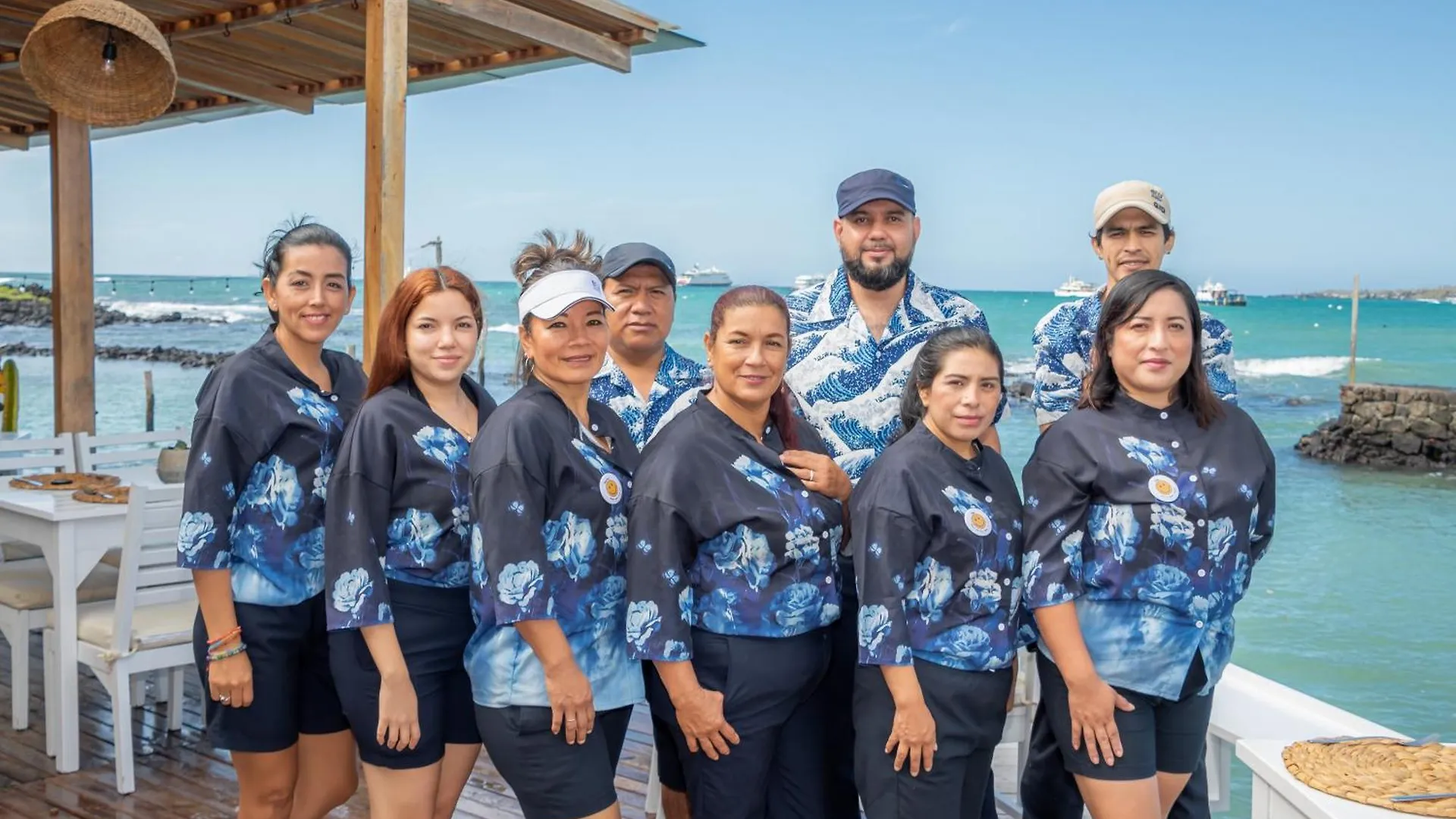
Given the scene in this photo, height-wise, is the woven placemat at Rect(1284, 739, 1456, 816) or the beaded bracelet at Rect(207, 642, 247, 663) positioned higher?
the beaded bracelet at Rect(207, 642, 247, 663)

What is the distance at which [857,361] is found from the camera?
283 centimetres

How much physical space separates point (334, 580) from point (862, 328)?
1362 mm

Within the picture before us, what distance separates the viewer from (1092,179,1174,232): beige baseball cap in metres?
2.81

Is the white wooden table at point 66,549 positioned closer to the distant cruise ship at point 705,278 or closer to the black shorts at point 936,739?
the black shorts at point 936,739

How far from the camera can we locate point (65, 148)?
6098mm

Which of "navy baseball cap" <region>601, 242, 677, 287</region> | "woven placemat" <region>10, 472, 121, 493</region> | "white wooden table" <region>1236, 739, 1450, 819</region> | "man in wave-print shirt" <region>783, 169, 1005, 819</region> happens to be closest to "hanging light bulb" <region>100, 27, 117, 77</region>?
"woven placemat" <region>10, 472, 121, 493</region>

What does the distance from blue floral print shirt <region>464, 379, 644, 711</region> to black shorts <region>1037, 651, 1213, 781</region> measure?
0.81 m

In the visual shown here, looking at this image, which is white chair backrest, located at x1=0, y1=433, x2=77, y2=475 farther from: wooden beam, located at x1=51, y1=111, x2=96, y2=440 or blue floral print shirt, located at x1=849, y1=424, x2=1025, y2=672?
blue floral print shirt, located at x1=849, y1=424, x2=1025, y2=672

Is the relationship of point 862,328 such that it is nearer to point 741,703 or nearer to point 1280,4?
point 741,703

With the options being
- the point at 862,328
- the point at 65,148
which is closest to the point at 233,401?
the point at 862,328

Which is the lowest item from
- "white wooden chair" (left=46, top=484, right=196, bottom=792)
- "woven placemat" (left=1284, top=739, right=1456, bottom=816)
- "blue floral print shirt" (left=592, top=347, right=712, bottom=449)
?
"white wooden chair" (left=46, top=484, right=196, bottom=792)

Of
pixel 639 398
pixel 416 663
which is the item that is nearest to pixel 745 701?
pixel 416 663

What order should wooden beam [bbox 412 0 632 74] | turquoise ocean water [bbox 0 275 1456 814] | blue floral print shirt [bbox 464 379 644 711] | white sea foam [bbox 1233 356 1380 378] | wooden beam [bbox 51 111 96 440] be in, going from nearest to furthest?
blue floral print shirt [bbox 464 379 644 711], wooden beam [bbox 412 0 632 74], wooden beam [bbox 51 111 96 440], turquoise ocean water [bbox 0 275 1456 814], white sea foam [bbox 1233 356 1380 378]

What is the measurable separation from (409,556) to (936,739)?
1052mm
